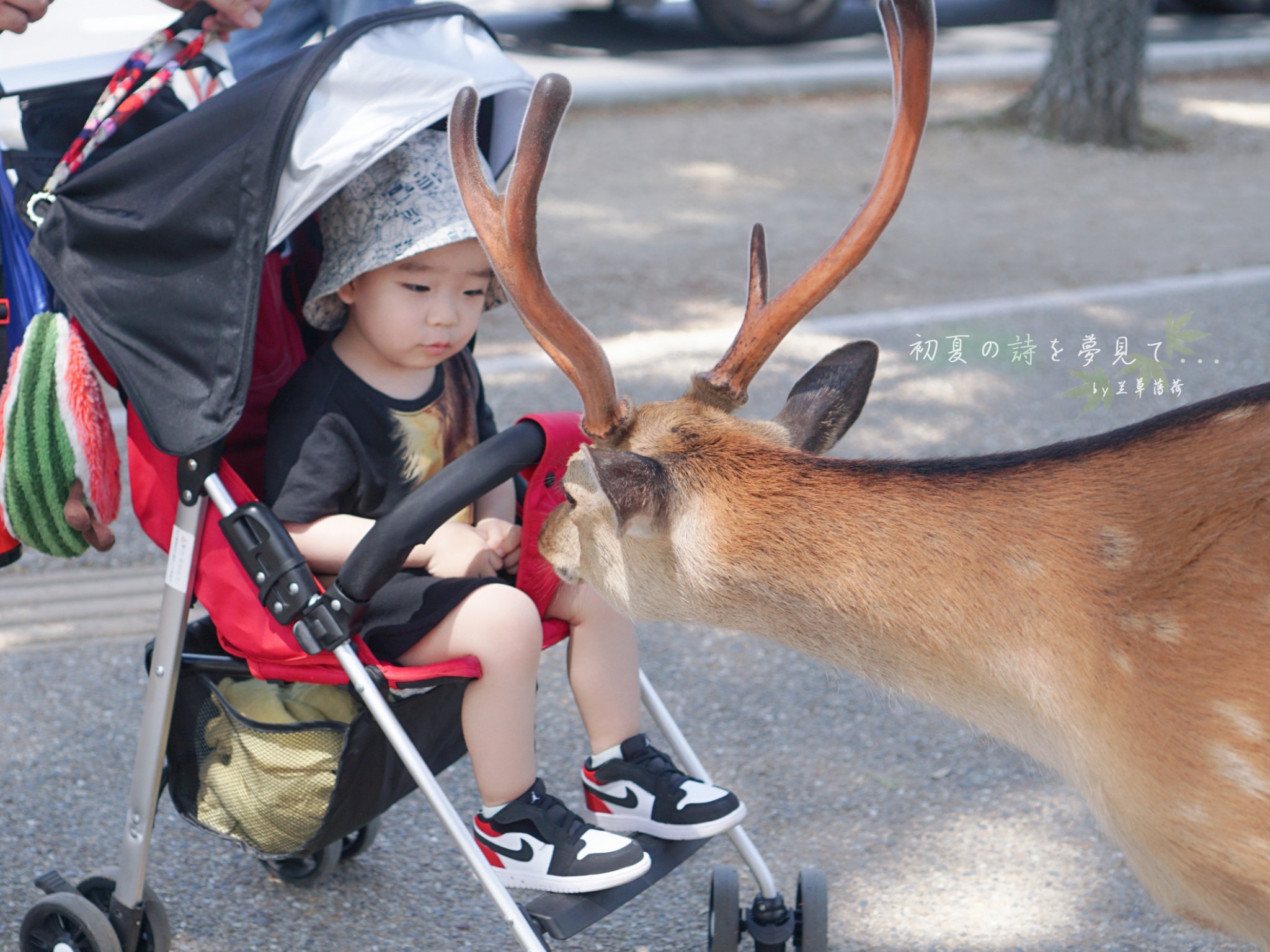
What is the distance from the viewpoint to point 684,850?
2.53 meters

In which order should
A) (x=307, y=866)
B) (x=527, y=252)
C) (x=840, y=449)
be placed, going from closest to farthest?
(x=527, y=252), (x=307, y=866), (x=840, y=449)

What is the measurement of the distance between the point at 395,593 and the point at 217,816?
1.64ft

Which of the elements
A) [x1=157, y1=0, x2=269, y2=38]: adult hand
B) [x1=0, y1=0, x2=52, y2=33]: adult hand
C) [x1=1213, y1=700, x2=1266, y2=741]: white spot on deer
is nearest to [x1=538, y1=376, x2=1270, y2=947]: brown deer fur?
[x1=1213, y1=700, x2=1266, y2=741]: white spot on deer

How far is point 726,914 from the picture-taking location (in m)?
2.55

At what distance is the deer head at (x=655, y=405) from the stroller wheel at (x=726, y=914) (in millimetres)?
623

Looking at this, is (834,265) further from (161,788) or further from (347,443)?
(161,788)

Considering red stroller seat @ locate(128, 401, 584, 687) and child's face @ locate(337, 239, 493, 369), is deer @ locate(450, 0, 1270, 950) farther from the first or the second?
child's face @ locate(337, 239, 493, 369)

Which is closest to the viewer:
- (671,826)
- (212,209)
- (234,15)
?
(212,209)

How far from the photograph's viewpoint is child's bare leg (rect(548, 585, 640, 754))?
8.33 ft

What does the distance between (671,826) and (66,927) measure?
110 centimetres

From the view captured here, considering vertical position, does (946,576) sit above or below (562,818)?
above

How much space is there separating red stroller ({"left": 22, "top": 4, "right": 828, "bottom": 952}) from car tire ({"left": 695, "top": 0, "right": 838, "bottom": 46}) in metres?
10.2

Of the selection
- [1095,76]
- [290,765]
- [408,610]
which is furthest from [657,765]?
[1095,76]

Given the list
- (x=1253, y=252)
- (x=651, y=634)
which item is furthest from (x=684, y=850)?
(x=1253, y=252)
